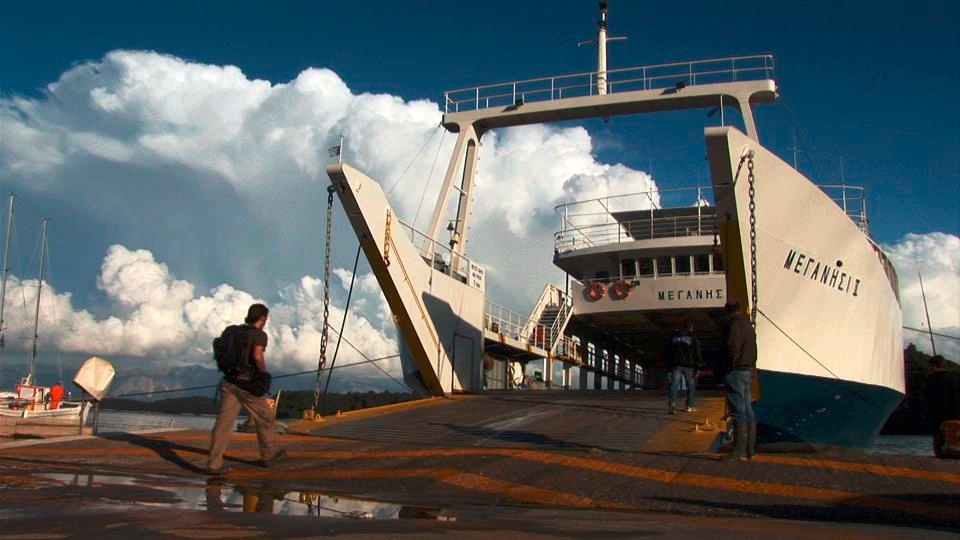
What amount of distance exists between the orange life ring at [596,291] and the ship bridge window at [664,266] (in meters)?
1.53

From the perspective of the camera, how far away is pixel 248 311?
753cm

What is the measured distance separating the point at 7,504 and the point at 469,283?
46.8 ft

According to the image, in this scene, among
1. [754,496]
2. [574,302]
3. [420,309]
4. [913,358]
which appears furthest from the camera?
[913,358]

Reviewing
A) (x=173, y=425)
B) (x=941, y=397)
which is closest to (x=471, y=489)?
(x=941, y=397)

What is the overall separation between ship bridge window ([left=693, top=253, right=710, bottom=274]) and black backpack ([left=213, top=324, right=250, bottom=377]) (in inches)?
634

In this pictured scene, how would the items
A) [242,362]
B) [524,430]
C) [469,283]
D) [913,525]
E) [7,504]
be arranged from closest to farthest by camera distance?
1. [7,504]
2. [913,525]
3. [242,362]
4. [524,430]
5. [469,283]

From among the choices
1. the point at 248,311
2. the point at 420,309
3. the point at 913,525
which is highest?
the point at 420,309

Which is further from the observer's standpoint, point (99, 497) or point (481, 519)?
point (99, 497)

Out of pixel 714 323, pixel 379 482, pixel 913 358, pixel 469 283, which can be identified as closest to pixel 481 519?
pixel 379 482

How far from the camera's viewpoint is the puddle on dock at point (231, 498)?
5086 mm

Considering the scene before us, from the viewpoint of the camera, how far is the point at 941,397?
8.57 metres

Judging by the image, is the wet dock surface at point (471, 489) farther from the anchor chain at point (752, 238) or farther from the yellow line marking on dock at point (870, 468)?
the anchor chain at point (752, 238)

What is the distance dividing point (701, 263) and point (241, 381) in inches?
650

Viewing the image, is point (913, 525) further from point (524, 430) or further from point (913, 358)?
point (913, 358)
